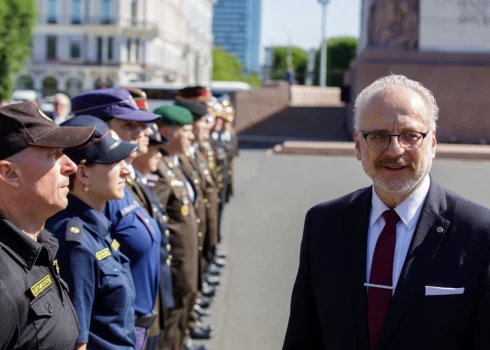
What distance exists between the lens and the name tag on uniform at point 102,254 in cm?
338

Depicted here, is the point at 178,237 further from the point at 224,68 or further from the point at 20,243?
the point at 224,68

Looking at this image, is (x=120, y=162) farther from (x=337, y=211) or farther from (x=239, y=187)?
(x=239, y=187)

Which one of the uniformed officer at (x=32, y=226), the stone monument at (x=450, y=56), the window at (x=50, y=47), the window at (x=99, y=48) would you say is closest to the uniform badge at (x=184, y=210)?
the uniformed officer at (x=32, y=226)

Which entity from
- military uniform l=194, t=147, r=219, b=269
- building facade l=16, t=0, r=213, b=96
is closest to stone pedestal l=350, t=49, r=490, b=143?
military uniform l=194, t=147, r=219, b=269

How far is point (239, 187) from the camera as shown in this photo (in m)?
15.1

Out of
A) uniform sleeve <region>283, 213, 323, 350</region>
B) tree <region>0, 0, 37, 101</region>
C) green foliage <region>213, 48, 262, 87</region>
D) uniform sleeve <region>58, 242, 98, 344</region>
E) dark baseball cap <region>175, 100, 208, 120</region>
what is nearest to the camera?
uniform sleeve <region>283, 213, 323, 350</region>

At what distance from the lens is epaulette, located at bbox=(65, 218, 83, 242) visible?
3346mm

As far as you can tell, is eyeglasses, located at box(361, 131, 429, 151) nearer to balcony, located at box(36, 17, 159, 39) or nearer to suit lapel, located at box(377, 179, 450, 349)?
suit lapel, located at box(377, 179, 450, 349)

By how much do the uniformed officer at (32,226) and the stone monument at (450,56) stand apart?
61.5 ft

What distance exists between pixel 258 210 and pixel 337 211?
902 cm

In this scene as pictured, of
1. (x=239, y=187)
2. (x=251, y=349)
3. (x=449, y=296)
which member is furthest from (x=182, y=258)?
(x=239, y=187)

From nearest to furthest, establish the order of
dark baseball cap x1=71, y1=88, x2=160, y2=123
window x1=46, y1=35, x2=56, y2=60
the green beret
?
1. dark baseball cap x1=71, y1=88, x2=160, y2=123
2. the green beret
3. window x1=46, y1=35, x2=56, y2=60

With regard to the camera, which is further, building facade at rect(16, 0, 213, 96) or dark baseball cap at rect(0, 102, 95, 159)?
building facade at rect(16, 0, 213, 96)

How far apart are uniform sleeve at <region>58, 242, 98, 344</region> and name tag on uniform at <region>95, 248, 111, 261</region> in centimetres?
4
